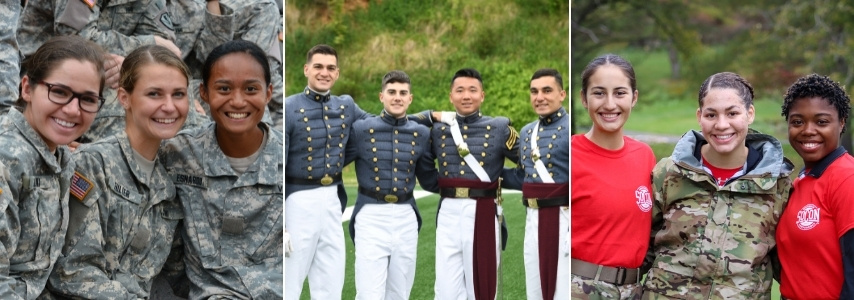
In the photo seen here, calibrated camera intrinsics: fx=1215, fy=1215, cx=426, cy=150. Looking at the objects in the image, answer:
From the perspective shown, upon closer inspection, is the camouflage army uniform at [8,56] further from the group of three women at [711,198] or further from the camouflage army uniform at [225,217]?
the group of three women at [711,198]

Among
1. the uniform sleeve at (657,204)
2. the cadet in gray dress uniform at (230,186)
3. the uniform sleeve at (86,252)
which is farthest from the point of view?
the cadet in gray dress uniform at (230,186)

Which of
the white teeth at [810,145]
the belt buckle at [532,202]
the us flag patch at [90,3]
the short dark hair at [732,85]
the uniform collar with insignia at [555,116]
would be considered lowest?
the belt buckle at [532,202]

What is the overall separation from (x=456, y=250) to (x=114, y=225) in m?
1.47

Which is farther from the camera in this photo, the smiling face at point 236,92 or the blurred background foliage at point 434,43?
the smiling face at point 236,92

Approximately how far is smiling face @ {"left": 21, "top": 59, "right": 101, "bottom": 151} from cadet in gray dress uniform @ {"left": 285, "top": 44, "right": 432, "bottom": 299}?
821mm

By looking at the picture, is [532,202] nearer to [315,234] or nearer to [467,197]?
[467,197]

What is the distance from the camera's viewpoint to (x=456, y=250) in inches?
201

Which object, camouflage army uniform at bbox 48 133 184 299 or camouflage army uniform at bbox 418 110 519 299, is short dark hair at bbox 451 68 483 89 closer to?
camouflage army uniform at bbox 418 110 519 299

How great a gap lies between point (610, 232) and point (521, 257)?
47cm

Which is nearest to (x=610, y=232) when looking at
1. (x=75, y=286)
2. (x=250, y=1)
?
(x=75, y=286)

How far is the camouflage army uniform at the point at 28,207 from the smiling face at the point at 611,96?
226cm

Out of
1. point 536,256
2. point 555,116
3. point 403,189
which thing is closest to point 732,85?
point 555,116

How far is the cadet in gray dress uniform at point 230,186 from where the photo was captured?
17.9 feet

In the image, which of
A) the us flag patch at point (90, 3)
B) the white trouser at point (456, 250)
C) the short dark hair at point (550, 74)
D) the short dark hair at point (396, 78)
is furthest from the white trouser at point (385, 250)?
the us flag patch at point (90, 3)
